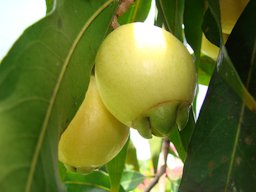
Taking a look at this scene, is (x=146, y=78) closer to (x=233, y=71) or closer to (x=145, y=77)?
(x=145, y=77)

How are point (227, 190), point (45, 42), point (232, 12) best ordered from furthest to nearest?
point (232, 12) < point (227, 190) < point (45, 42)

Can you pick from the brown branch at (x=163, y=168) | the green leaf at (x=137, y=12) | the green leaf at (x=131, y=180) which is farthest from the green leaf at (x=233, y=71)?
the green leaf at (x=131, y=180)

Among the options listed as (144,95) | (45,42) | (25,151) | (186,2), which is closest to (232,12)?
(186,2)

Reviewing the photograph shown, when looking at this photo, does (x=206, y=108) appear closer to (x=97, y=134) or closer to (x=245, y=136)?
(x=245, y=136)

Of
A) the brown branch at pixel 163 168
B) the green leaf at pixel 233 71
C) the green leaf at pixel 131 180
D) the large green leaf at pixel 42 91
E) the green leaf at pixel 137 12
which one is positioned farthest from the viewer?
the green leaf at pixel 131 180

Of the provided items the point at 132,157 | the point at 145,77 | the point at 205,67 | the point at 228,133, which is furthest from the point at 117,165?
the point at 132,157

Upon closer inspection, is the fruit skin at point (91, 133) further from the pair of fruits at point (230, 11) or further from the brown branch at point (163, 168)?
the brown branch at point (163, 168)
